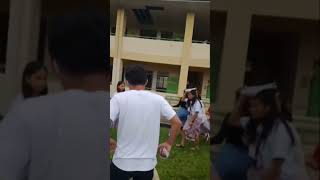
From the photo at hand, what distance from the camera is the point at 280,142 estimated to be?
59.2 inches

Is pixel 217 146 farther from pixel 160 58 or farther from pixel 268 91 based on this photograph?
pixel 160 58

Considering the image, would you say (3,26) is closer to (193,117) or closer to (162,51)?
(162,51)

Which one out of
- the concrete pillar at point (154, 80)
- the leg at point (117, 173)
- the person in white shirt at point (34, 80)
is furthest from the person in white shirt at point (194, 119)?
the person in white shirt at point (34, 80)

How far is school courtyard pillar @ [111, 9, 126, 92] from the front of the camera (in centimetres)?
142

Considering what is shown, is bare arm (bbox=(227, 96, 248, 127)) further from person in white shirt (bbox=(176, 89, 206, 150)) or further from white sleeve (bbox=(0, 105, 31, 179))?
white sleeve (bbox=(0, 105, 31, 179))

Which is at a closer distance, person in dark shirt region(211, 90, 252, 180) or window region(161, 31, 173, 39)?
window region(161, 31, 173, 39)

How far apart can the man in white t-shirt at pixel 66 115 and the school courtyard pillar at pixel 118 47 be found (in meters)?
0.03

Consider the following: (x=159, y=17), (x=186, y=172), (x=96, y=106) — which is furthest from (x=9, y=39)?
(x=186, y=172)

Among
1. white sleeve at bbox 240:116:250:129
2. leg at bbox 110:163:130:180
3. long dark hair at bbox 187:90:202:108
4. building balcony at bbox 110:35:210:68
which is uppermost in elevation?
building balcony at bbox 110:35:210:68

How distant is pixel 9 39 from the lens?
4.77ft

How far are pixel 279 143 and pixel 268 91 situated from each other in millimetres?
171

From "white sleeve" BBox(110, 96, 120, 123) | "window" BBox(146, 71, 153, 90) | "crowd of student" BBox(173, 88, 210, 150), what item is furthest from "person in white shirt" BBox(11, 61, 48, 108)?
"crowd of student" BBox(173, 88, 210, 150)

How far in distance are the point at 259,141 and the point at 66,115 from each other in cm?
61

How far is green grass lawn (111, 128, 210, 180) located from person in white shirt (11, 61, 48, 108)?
0.26 metres
